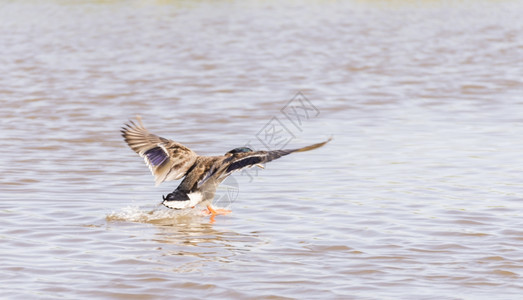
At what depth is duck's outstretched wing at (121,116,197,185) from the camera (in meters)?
8.34

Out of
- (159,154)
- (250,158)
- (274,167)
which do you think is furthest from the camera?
(274,167)

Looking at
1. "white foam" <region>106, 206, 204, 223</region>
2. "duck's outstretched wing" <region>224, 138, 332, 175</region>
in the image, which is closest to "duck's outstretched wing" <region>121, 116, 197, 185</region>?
"white foam" <region>106, 206, 204, 223</region>

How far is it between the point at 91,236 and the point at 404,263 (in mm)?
2690

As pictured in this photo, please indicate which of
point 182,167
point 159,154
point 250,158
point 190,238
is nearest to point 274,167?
point 182,167

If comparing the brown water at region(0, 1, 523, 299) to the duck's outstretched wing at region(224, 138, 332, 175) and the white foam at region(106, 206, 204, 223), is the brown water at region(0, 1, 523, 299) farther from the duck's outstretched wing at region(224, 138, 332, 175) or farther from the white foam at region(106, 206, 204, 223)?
the duck's outstretched wing at region(224, 138, 332, 175)

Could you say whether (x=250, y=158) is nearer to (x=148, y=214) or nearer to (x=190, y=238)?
(x=190, y=238)

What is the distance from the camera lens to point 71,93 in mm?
15617

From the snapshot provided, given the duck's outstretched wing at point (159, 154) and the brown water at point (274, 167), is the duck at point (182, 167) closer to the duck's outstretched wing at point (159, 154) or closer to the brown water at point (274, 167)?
the duck's outstretched wing at point (159, 154)

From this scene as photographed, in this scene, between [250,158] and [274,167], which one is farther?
[274,167]

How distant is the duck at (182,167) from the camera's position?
26.7ft

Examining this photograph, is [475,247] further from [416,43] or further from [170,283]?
[416,43]

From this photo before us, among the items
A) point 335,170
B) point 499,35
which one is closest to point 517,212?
point 335,170

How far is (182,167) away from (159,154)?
283 mm

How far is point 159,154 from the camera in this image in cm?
842
